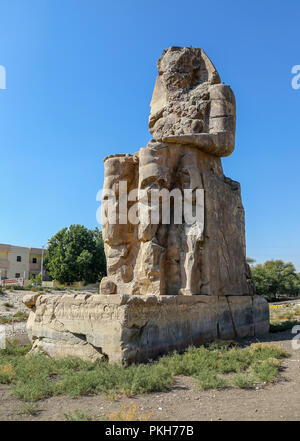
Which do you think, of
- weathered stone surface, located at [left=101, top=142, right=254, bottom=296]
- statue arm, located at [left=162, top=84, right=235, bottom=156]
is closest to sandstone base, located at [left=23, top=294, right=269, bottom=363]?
weathered stone surface, located at [left=101, top=142, right=254, bottom=296]

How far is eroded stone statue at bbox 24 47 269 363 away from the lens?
4.86 meters

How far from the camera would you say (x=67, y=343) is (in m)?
5.19

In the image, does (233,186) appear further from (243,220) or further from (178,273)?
(178,273)

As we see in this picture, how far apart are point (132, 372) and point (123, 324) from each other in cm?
65

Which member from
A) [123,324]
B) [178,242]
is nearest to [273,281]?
[178,242]

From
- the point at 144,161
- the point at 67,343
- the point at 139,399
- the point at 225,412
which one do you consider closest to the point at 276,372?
the point at 225,412

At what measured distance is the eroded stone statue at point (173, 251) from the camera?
16.0 feet

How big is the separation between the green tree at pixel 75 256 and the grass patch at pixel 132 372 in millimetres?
22934

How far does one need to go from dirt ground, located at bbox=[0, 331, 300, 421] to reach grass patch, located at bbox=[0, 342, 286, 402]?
0.09 metres

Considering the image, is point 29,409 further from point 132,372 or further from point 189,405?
point 189,405

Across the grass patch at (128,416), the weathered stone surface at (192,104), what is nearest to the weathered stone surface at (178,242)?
the weathered stone surface at (192,104)

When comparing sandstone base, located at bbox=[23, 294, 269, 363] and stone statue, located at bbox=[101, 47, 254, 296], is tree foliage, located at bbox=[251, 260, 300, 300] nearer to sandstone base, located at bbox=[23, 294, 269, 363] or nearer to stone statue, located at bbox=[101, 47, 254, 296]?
stone statue, located at bbox=[101, 47, 254, 296]

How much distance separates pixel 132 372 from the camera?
400 centimetres

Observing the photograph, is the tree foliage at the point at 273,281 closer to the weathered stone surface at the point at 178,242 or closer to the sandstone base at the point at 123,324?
the weathered stone surface at the point at 178,242
